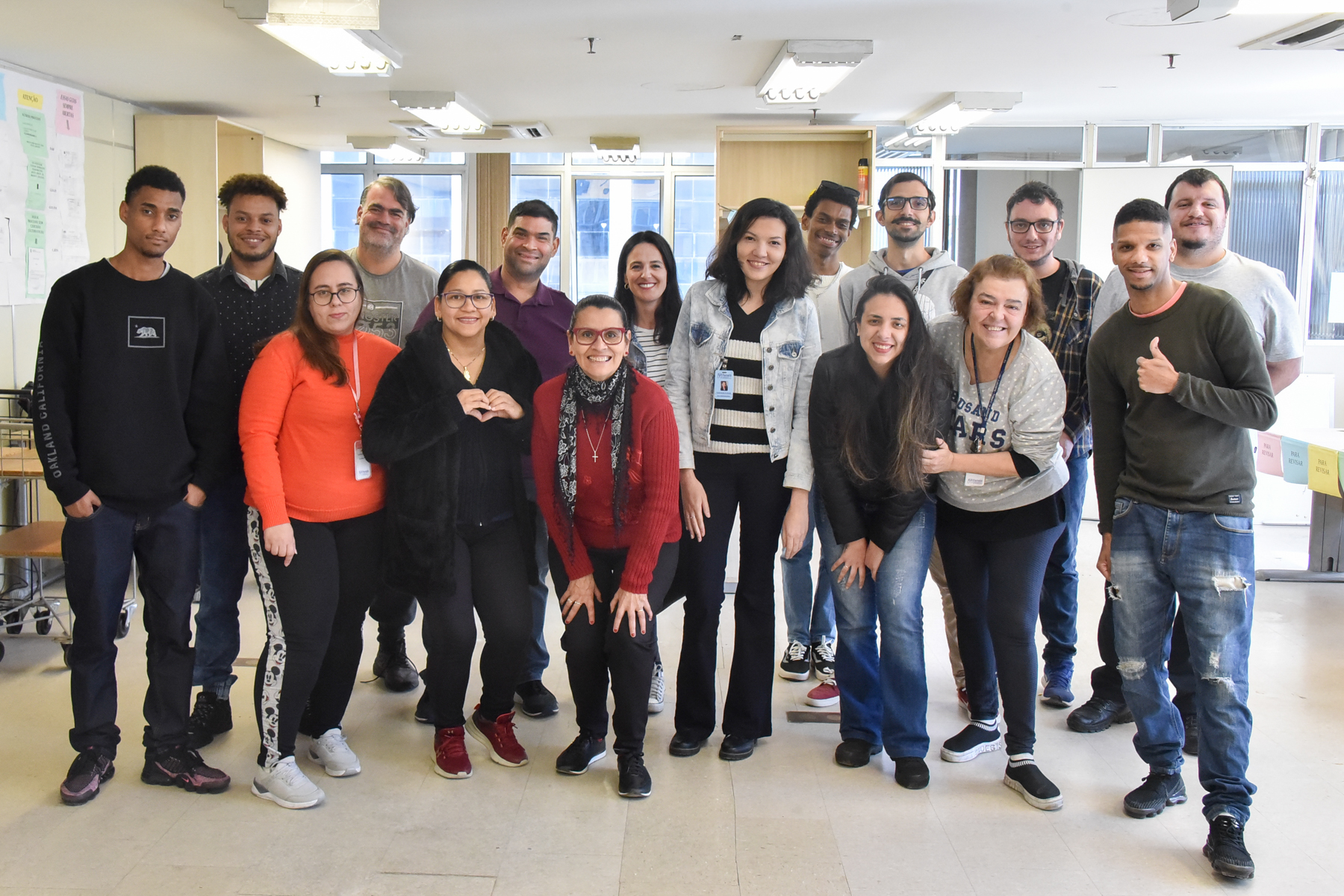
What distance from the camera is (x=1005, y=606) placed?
2.79m

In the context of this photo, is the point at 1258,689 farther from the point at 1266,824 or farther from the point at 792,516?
the point at 792,516

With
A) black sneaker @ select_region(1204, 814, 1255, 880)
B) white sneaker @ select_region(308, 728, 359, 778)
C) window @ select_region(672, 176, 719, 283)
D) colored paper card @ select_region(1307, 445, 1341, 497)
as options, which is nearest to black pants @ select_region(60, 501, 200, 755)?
white sneaker @ select_region(308, 728, 359, 778)

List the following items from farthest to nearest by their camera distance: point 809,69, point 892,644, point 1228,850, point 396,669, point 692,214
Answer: point 692,214, point 809,69, point 396,669, point 892,644, point 1228,850

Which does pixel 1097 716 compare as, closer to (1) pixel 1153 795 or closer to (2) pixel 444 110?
(1) pixel 1153 795

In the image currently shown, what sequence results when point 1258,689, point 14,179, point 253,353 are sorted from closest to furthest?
1. point 253,353
2. point 1258,689
3. point 14,179

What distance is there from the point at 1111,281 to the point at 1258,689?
5.37 ft

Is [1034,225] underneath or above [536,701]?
above

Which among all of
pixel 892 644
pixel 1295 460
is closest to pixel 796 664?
pixel 892 644

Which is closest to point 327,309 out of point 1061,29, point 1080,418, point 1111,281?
point 1080,418

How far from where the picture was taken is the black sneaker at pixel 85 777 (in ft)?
8.96

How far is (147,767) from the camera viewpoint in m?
2.84

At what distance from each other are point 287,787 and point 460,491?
0.92m

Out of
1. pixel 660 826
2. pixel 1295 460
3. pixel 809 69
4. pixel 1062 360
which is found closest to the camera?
pixel 660 826

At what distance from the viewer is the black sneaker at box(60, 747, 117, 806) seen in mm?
2730
